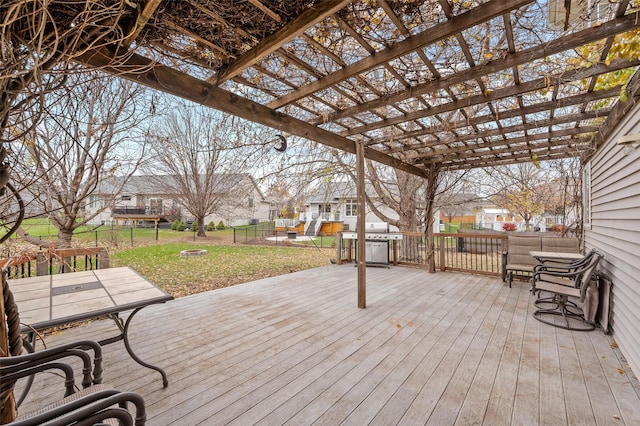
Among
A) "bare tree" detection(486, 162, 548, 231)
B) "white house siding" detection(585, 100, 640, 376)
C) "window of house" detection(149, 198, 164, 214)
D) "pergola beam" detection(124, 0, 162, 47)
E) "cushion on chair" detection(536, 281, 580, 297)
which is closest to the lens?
"pergola beam" detection(124, 0, 162, 47)

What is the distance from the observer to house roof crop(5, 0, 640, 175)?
165cm

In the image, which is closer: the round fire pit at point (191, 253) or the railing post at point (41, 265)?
the railing post at point (41, 265)

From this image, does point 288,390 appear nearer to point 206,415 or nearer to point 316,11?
point 206,415

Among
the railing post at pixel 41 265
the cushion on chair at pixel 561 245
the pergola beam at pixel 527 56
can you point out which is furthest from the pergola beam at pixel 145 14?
the cushion on chair at pixel 561 245

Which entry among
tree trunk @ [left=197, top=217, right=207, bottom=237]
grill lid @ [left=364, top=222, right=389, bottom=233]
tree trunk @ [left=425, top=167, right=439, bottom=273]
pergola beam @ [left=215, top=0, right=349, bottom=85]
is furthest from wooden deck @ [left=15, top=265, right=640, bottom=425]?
tree trunk @ [left=197, top=217, right=207, bottom=237]

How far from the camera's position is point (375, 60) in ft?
7.10

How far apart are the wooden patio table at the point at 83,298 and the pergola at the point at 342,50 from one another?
114 centimetres

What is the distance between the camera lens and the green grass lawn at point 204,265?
5.53 meters

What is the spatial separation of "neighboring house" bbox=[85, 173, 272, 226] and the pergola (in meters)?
3.87

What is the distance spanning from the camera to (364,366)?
2318 mm

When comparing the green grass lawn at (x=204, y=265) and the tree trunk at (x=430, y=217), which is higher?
the tree trunk at (x=430, y=217)

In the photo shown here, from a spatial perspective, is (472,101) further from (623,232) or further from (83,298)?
(83,298)

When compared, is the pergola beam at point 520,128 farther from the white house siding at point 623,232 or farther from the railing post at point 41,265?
the railing post at point 41,265

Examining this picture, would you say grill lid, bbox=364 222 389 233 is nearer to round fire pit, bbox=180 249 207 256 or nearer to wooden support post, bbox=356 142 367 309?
wooden support post, bbox=356 142 367 309
